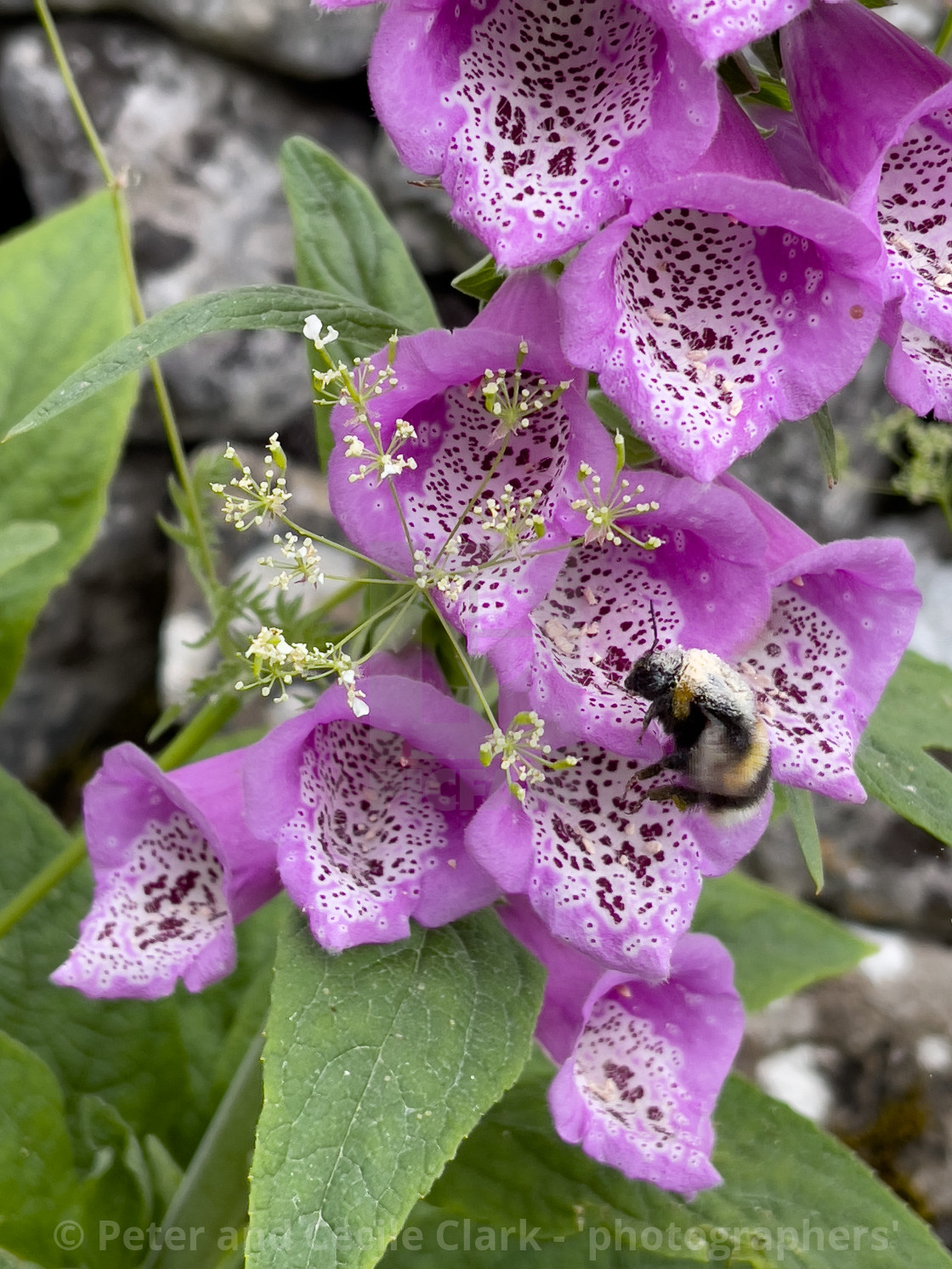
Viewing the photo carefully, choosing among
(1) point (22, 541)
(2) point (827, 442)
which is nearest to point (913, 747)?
(2) point (827, 442)

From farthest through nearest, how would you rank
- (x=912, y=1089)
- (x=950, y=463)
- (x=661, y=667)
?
(x=950, y=463)
(x=912, y=1089)
(x=661, y=667)

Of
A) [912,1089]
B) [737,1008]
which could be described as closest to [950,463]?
[912,1089]

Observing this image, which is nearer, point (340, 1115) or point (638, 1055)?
point (340, 1115)

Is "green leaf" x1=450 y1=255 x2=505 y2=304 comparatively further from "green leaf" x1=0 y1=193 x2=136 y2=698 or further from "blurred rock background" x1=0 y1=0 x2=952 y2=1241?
"blurred rock background" x1=0 y1=0 x2=952 y2=1241

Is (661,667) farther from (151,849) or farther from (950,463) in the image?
(950,463)

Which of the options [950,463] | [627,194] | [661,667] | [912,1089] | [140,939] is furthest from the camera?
[950,463]

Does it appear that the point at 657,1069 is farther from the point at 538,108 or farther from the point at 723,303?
the point at 538,108
